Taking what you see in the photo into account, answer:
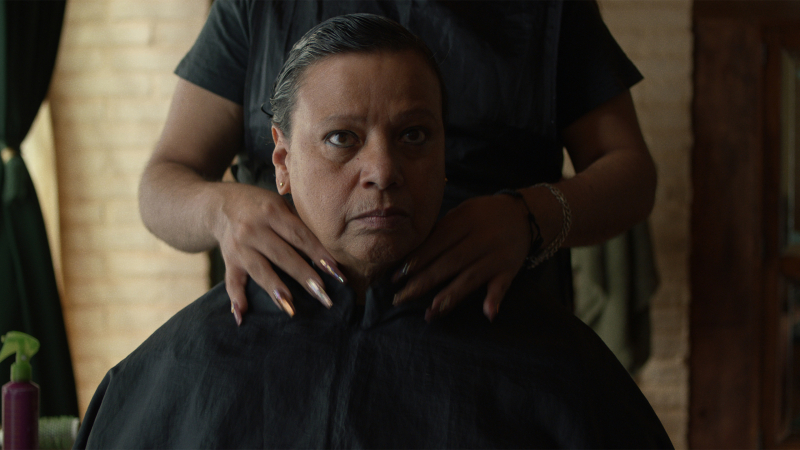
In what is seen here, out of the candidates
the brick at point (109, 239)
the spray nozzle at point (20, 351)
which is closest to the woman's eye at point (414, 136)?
the spray nozzle at point (20, 351)

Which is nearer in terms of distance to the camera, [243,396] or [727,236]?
[243,396]

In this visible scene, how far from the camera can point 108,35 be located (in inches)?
91.4

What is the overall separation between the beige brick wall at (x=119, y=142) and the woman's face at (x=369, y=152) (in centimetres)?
166

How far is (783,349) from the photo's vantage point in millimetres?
2707

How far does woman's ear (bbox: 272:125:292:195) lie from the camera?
0.91 meters

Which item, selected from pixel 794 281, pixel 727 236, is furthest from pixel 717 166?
pixel 794 281

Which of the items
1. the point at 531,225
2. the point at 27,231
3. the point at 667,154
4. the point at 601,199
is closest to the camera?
the point at 531,225

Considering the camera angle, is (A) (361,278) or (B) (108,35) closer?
(A) (361,278)

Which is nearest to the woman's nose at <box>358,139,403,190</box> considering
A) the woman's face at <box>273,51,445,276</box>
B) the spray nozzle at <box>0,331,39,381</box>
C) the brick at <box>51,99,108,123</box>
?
the woman's face at <box>273,51,445,276</box>

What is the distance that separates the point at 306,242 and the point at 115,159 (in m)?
1.82

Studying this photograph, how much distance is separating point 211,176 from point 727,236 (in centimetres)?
235

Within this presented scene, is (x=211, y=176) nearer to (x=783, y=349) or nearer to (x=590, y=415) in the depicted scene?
(x=590, y=415)

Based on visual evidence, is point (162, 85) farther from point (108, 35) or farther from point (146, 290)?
point (146, 290)

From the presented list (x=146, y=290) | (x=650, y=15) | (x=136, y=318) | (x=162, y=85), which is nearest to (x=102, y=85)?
(x=162, y=85)
